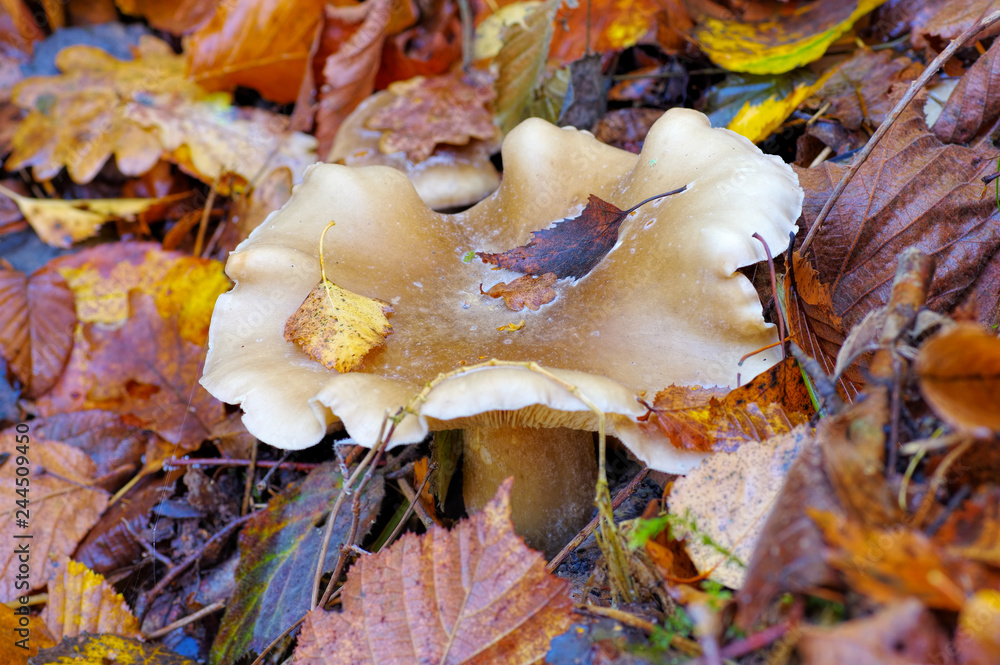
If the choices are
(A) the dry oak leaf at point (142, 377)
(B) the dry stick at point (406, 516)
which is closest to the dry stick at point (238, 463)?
(A) the dry oak leaf at point (142, 377)

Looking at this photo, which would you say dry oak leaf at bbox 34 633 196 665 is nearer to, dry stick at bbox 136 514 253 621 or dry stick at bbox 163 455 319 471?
dry stick at bbox 136 514 253 621

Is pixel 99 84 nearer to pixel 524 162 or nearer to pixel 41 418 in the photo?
pixel 41 418

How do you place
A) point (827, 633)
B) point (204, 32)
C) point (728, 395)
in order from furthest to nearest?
point (204, 32)
point (728, 395)
point (827, 633)

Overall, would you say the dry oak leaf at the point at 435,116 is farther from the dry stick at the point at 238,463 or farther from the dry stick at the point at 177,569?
the dry stick at the point at 177,569

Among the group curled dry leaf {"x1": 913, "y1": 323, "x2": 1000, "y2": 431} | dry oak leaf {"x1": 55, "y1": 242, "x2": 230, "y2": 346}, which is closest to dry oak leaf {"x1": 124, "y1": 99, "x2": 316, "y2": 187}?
dry oak leaf {"x1": 55, "y1": 242, "x2": 230, "y2": 346}

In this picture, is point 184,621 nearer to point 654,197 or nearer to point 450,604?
point 450,604

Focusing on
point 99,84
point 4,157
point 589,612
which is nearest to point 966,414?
point 589,612

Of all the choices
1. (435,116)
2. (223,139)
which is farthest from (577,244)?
(223,139)
